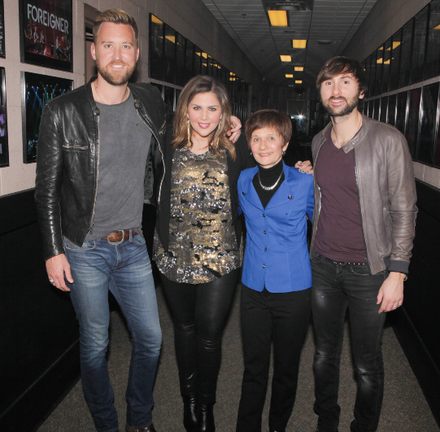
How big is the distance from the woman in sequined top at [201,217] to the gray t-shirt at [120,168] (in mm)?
122

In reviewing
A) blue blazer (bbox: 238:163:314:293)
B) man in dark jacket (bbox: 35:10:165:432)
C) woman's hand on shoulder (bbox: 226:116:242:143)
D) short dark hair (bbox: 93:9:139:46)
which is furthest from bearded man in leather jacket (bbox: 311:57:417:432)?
short dark hair (bbox: 93:9:139:46)

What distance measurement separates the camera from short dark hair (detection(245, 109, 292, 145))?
1899 mm

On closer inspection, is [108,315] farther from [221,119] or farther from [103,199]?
[221,119]

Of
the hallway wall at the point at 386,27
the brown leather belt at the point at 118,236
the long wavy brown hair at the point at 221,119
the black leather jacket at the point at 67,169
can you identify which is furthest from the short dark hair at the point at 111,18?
the hallway wall at the point at 386,27

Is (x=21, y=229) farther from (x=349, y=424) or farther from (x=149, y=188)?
(x=349, y=424)

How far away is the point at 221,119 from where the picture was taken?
81.4 inches

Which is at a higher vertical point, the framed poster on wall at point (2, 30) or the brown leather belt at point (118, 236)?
the framed poster on wall at point (2, 30)

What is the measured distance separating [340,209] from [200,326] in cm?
84

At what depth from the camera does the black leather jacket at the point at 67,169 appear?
181 centimetres

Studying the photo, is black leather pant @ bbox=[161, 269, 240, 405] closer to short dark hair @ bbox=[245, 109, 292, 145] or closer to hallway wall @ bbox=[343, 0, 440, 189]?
short dark hair @ bbox=[245, 109, 292, 145]

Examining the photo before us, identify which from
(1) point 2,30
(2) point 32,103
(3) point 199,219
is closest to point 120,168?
(3) point 199,219

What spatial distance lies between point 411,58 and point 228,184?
252cm

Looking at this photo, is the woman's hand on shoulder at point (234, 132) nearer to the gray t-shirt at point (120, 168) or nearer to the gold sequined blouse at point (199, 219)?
the gold sequined blouse at point (199, 219)

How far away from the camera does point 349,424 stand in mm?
2270
